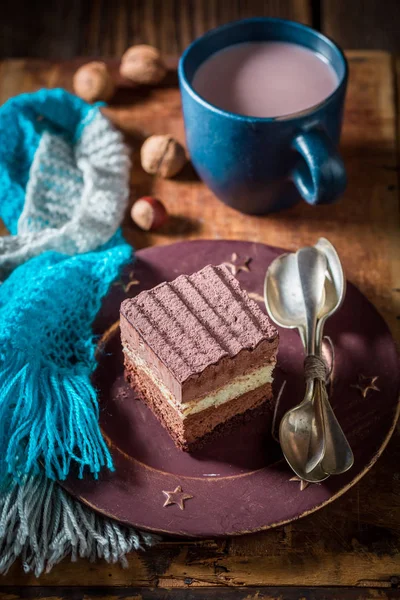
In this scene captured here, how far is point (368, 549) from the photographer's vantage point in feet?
3.71

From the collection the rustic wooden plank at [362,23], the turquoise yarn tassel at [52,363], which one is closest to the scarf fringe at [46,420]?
the turquoise yarn tassel at [52,363]

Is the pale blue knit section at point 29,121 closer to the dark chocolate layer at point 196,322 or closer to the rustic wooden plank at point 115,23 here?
the rustic wooden plank at point 115,23

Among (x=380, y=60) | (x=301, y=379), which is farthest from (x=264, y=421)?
(x=380, y=60)

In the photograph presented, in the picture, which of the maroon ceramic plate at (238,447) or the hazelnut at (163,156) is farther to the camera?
the hazelnut at (163,156)

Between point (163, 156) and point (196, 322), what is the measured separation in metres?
0.52

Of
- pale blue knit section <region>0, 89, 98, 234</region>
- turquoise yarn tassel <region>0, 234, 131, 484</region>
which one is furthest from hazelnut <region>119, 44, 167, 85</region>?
turquoise yarn tassel <region>0, 234, 131, 484</region>

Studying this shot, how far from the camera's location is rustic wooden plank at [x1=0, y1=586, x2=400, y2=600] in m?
1.10

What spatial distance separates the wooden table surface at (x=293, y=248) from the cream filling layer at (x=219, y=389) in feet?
0.62

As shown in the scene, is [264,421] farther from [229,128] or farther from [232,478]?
[229,128]

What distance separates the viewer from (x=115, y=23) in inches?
77.0

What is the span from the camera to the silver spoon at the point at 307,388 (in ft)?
3.75

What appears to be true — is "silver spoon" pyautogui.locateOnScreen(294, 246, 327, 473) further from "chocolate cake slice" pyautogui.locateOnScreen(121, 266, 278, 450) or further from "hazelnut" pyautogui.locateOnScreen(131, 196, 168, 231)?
"hazelnut" pyautogui.locateOnScreen(131, 196, 168, 231)

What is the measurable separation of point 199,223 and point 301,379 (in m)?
0.42

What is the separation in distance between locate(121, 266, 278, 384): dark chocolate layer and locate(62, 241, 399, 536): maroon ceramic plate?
130mm
